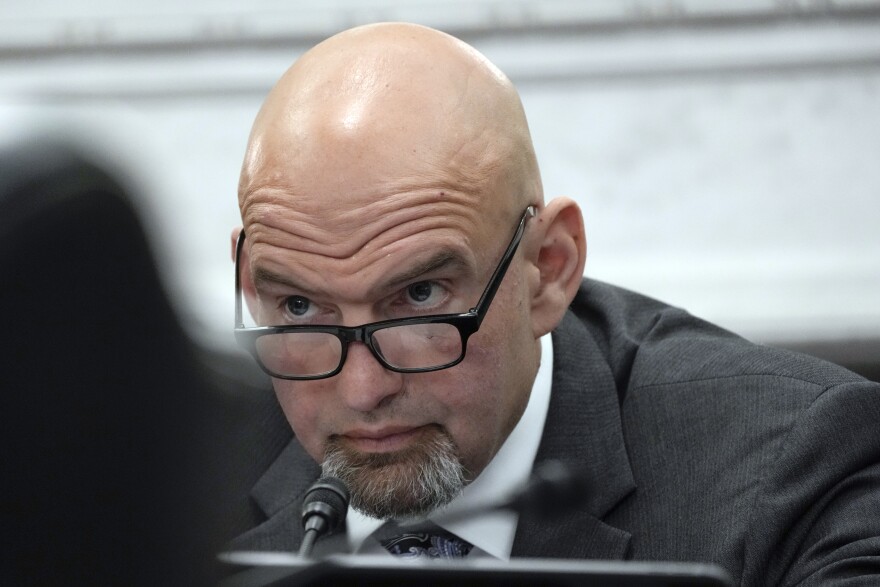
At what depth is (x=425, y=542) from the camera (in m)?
1.68

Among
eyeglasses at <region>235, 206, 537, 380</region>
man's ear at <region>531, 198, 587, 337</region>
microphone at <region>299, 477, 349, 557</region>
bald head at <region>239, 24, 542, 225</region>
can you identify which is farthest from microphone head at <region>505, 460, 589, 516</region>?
man's ear at <region>531, 198, 587, 337</region>

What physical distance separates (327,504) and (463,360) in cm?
38

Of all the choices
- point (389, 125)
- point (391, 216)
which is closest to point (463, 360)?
point (391, 216)

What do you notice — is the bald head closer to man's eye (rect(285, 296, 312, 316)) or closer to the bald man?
the bald man

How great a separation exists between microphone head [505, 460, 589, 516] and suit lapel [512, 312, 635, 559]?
529 millimetres

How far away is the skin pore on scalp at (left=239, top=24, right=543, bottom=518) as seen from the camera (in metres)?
1.54

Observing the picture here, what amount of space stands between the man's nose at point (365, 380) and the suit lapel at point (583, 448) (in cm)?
29

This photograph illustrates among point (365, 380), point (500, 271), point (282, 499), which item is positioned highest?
point (500, 271)

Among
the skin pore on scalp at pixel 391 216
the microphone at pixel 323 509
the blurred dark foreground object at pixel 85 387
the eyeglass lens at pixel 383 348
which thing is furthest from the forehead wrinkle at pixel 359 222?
the blurred dark foreground object at pixel 85 387

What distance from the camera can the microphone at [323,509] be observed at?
1.22 meters

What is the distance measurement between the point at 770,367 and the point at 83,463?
4.34ft

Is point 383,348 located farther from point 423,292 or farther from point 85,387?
point 85,387

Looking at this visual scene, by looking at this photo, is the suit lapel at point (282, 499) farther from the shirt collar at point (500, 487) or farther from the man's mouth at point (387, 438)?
the man's mouth at point (387, 438)

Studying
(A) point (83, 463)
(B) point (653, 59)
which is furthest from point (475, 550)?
(B) point (653, 59)
